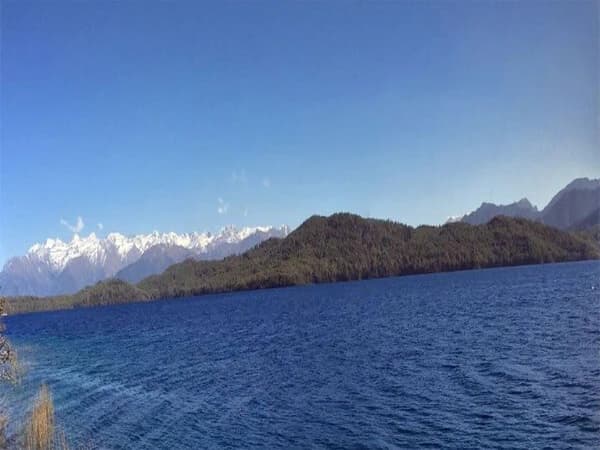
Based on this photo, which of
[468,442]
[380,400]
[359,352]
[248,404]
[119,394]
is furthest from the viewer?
[359,352]

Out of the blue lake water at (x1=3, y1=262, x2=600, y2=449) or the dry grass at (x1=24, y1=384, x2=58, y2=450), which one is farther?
the dry grass at (x1=24, y1=384, x2=58, y2=450)

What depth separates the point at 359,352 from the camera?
58875 mm

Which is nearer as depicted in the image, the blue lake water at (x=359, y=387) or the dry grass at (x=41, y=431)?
the blue lake water at (x=359, y=387)

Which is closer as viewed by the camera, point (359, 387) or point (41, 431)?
point (41, 431)

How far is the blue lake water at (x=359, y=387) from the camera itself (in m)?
30.6

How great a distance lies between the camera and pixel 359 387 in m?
42.2

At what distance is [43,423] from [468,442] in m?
25.8

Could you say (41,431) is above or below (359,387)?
above

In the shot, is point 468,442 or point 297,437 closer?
point 468,442

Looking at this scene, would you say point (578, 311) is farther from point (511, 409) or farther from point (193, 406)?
A: point (193, 406)

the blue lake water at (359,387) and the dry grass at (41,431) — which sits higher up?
the dry grass at (41,431)

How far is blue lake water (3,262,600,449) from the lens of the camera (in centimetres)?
3058

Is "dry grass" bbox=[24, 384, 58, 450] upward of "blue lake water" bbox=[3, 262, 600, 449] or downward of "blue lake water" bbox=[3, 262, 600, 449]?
upward

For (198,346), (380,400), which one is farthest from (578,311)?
(198,346)
